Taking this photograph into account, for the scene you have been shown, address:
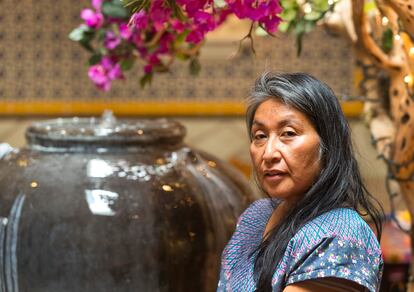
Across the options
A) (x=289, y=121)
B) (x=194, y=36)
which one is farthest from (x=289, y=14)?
(x=289, y=121)

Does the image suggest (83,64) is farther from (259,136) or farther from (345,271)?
(345,271)

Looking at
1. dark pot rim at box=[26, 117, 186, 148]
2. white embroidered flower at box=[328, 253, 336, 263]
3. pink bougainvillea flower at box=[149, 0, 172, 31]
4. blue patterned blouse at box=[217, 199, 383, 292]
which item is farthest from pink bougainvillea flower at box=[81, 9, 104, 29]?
white embroidered flower at box=[328, 253, 336, 263]

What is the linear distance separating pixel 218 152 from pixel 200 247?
10.1 feet

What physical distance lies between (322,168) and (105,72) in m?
1.33

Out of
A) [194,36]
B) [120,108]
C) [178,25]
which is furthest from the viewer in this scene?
[120,108]

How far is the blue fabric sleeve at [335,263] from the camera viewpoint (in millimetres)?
1274

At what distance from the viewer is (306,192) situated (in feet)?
4.62

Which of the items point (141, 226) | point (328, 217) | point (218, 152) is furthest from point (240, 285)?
point (218, 152)

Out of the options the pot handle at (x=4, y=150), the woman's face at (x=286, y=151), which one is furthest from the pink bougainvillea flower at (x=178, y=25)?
the woman's face at (x=286, y=151)

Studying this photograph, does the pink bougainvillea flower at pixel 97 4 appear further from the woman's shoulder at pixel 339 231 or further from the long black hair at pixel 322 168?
the woman's shoulder at pixel 339 231

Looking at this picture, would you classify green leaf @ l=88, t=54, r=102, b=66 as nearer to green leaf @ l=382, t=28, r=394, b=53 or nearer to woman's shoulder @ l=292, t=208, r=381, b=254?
green leaf @ l=382, t=28, r=394, b=53

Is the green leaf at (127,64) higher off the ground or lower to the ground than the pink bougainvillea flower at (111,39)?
lower

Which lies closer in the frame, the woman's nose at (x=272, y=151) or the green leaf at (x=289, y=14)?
the woman's nose at (x=272, y=151)

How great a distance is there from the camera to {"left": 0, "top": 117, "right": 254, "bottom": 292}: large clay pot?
2021mm
